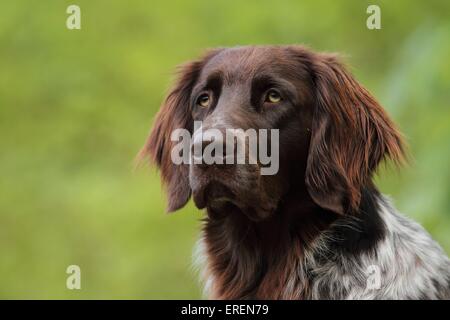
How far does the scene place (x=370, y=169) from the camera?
6.32 metres

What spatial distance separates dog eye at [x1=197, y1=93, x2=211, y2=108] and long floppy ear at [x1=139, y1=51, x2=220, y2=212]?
20 centimetres

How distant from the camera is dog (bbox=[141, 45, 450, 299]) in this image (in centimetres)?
604

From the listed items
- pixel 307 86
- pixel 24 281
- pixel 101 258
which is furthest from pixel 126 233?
pixel 307 86

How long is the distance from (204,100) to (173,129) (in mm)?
350

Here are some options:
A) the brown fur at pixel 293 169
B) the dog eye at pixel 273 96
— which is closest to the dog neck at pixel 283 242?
the brown fur at pixel 293 169

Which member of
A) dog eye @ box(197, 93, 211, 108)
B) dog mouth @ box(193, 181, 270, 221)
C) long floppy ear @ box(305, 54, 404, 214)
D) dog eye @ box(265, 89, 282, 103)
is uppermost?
dog eye @ box(265, 89, 282, 103)

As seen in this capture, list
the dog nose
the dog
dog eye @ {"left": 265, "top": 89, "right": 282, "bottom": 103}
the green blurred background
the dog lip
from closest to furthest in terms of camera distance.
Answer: the dog nose < the dog lip < the dog < dog eye @ {"left": 265, "top": 89, "right": 282, "bottom": 103} < the green blurred background

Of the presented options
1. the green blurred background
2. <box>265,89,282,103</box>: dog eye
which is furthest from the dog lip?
the green blurred background

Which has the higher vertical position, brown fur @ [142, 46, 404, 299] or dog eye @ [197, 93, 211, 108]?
dog eye @ [197, 93, 211, 108]

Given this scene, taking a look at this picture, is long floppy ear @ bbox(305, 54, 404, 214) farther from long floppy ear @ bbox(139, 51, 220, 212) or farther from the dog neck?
long floppy ear @ bbox(139, 51, 220, 212)

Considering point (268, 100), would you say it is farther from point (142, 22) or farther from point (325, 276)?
point (142, 22)

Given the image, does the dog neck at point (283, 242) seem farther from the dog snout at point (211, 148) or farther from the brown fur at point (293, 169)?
the dog snout at point (211, 148)

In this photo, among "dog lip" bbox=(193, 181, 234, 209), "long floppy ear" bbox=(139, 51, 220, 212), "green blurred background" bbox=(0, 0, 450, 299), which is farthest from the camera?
"green blurred background" bbox=(0, 0, 450, 299)

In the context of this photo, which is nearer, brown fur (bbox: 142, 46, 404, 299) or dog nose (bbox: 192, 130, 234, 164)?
dog nose (bbox: 192, 130, 234, 164)
